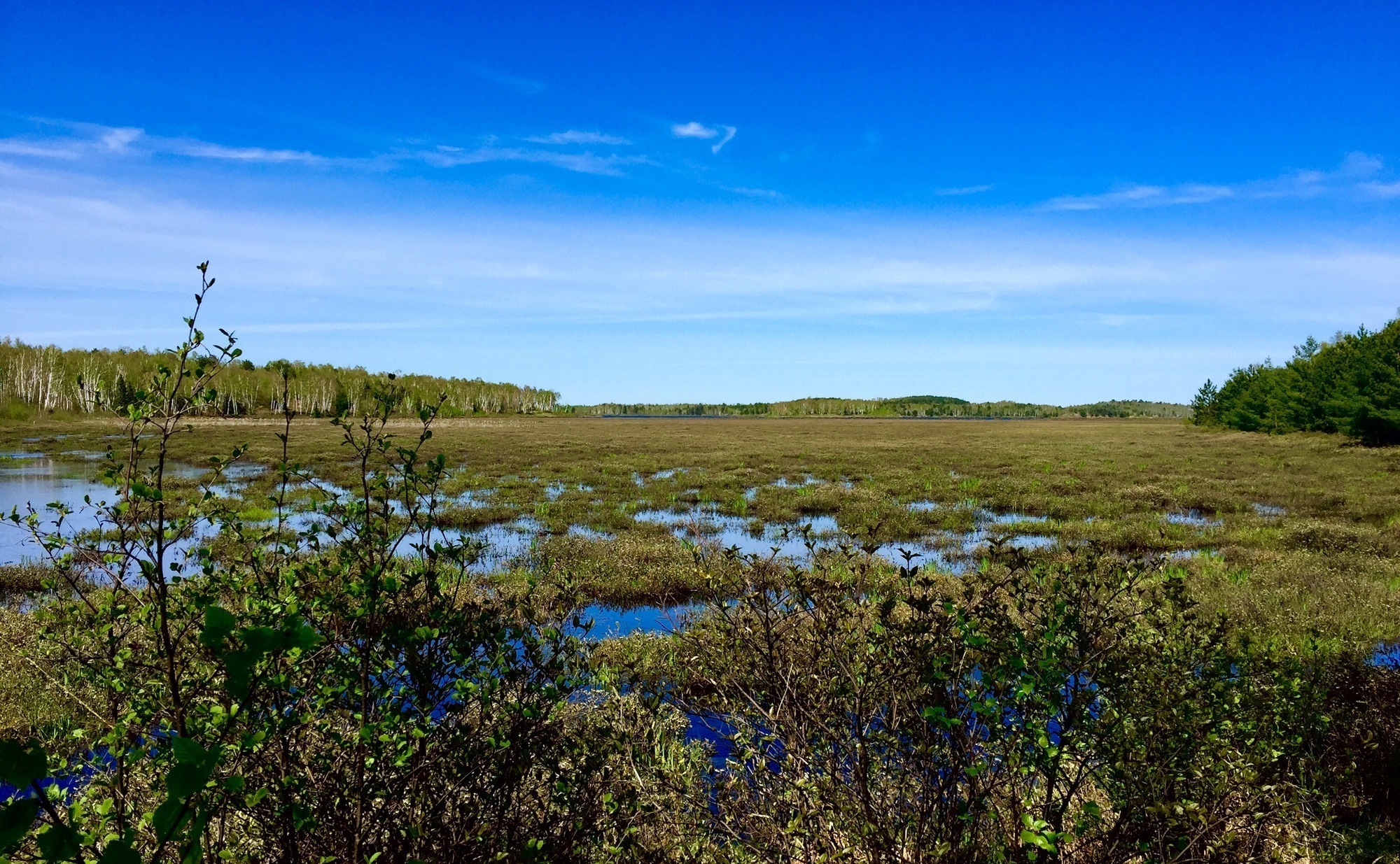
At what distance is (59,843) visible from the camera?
110 centimetres

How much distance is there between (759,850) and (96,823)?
333 centimetres

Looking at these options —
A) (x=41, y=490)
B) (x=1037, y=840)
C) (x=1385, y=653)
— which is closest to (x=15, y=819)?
(x=1037, y=840)

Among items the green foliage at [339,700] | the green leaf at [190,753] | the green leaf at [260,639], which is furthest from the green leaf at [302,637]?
the green foliage at [339,700]

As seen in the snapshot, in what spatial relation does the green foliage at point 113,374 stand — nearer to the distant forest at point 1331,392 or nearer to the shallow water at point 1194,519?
the shallow water at point 1194,519

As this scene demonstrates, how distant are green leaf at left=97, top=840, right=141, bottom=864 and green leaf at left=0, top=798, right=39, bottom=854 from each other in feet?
0.32

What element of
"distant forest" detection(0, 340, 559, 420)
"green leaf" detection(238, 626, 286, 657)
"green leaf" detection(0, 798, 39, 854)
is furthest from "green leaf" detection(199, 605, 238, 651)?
"distant forest" detection(0, 340, 559, 420)

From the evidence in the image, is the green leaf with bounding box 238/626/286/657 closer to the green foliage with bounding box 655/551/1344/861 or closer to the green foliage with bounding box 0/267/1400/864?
the green foliage with bounding box 0/267/1400/864

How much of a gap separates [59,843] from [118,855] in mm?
156

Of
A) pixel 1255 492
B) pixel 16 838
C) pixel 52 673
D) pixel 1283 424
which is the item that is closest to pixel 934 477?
pixel 1255 492

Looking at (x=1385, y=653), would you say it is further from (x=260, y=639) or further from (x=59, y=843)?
(x=59, y=843)

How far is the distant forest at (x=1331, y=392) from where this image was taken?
151ft

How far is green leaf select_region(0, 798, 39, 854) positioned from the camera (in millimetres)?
960

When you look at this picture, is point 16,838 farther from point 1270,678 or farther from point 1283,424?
point 1283,424

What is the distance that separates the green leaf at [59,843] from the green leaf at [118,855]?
75mm
